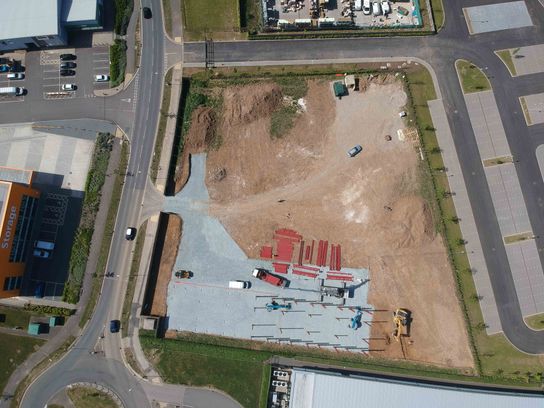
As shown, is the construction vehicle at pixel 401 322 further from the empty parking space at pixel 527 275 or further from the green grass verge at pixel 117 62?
the green grass verge at pixel 117 62

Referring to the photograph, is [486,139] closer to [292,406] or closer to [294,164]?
[294,164]

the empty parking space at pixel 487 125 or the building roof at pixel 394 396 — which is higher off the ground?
the empty parking space at pixel 487 125

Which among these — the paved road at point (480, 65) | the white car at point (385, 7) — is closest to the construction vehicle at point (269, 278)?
the paved road at point (480, 65)

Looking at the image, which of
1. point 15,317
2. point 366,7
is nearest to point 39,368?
point 15,317

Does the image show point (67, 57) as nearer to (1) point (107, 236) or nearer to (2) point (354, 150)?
(1) point (107, 236)

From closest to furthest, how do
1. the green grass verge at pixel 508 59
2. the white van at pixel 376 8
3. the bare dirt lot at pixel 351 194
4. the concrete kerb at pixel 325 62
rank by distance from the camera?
1. the bare dirt lot at pixel 351 194
2. the green grass verge at pixel 508 59
3. the concrete kerb at pixel 325 62
4. the white van at pixel 376 8
